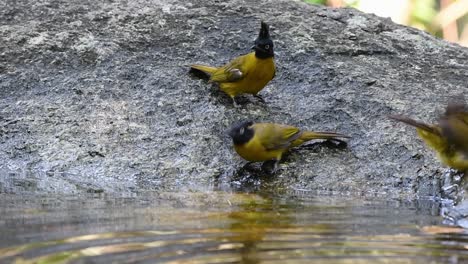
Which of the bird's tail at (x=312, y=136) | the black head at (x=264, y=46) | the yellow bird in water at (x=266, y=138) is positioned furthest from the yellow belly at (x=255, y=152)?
the black head at (x=264, y=46)

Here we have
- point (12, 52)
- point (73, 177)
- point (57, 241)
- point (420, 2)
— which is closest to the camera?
point (57, 241)

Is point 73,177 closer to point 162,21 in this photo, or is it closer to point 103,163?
point 103,163

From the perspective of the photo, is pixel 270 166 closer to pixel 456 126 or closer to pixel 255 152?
pixel 255 152

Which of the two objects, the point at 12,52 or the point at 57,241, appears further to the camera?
the point at 12,52

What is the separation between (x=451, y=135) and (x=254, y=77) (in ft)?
4.44

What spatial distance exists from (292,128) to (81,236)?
2.13 meters

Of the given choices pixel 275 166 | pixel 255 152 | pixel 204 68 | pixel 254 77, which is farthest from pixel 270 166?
pixel 204 68

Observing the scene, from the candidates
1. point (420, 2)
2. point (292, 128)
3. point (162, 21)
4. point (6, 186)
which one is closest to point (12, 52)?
point (162, 21)

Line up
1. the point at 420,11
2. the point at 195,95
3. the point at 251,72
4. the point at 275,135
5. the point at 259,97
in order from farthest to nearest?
the point at 420,11 < the point at 259,97 < the point at 195,95 < the point at 251,72 < the point at 275,135

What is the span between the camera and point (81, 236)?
9.06ft

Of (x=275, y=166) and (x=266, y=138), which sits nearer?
(x=266, y=138)

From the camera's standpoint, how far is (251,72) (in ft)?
16.6

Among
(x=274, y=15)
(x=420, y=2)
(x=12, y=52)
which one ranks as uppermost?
(x=420, y=2)

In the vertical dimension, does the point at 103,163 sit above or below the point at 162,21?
below
